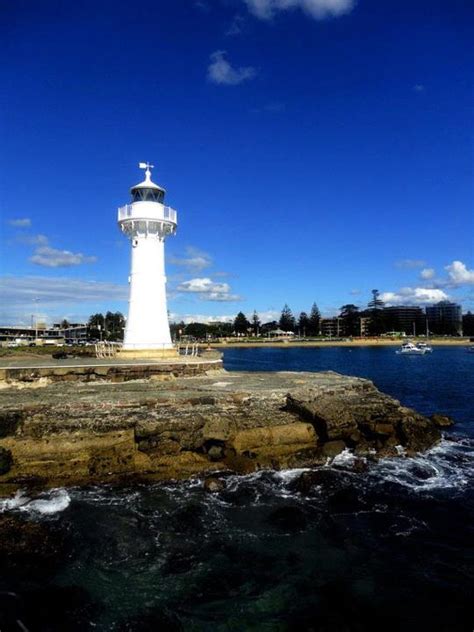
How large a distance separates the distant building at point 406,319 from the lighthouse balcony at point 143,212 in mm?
149681

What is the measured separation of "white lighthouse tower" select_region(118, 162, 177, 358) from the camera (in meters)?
26.0

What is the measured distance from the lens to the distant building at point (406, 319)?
552 ft

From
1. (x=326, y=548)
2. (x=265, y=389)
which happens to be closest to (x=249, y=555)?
(x=326, y=548)

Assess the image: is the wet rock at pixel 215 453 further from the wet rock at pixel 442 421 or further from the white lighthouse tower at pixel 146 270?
the white lighthouse tower at pixel 146 270

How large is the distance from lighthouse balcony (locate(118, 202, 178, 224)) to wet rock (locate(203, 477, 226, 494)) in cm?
1718

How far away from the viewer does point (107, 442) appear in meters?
13.0

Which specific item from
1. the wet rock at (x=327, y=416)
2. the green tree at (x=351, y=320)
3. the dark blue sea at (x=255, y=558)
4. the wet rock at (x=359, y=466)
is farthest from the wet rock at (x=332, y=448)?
the green tree at (x=351, y=320)

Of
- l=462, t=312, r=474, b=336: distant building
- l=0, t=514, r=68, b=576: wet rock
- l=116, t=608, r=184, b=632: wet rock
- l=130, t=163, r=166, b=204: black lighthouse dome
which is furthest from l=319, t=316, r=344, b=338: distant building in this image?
l=116, t=608, r=184, b=632: wet rock

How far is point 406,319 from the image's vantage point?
180m

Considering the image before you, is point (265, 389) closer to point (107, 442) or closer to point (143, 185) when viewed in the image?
point (107, 442)

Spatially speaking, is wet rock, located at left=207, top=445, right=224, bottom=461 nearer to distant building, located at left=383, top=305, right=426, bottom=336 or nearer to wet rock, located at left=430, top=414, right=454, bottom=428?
wet rock, located at left=430, top=414, right=454, bottom=428

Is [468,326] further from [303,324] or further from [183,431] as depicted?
[183,431]

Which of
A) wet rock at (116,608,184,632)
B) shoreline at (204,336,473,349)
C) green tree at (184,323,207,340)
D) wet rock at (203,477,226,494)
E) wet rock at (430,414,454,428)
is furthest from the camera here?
green tree at (184,323,207,340)

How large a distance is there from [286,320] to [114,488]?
161798 millimetres
